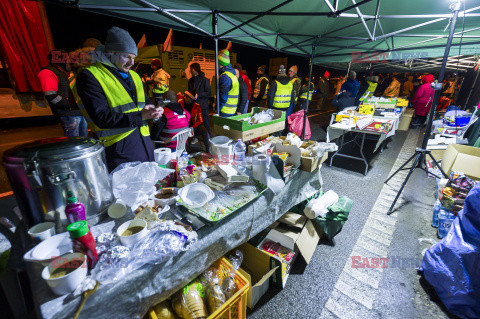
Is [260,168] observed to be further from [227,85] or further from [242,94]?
[242,94]

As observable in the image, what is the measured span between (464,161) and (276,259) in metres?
3.24

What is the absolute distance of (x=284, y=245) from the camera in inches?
79.7

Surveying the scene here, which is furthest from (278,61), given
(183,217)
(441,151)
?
(183,217)

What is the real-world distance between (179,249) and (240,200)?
0.54 meters

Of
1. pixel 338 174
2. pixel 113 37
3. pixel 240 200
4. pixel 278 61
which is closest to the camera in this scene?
pixel 240 200

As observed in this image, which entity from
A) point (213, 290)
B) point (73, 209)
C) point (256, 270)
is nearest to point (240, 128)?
point (256, 270)

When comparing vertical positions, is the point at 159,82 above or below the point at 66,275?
above

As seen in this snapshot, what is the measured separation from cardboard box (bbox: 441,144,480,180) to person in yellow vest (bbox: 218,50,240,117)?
3860 millimetres

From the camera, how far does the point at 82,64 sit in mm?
1687

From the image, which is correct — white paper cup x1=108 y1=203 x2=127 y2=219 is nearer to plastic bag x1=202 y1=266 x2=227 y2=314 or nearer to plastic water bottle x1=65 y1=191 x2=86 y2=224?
plastic water bottle x1=65 y1=191 x2=86 y2=224

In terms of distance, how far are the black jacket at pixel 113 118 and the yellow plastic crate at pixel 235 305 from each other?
1244mm

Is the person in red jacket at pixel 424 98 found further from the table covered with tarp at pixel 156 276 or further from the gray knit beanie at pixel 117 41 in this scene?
the gray knit beanie at pixel 117 41

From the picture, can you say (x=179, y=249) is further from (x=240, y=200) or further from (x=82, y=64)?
(x=82, y=64)

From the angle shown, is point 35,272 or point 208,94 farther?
point 208,94
